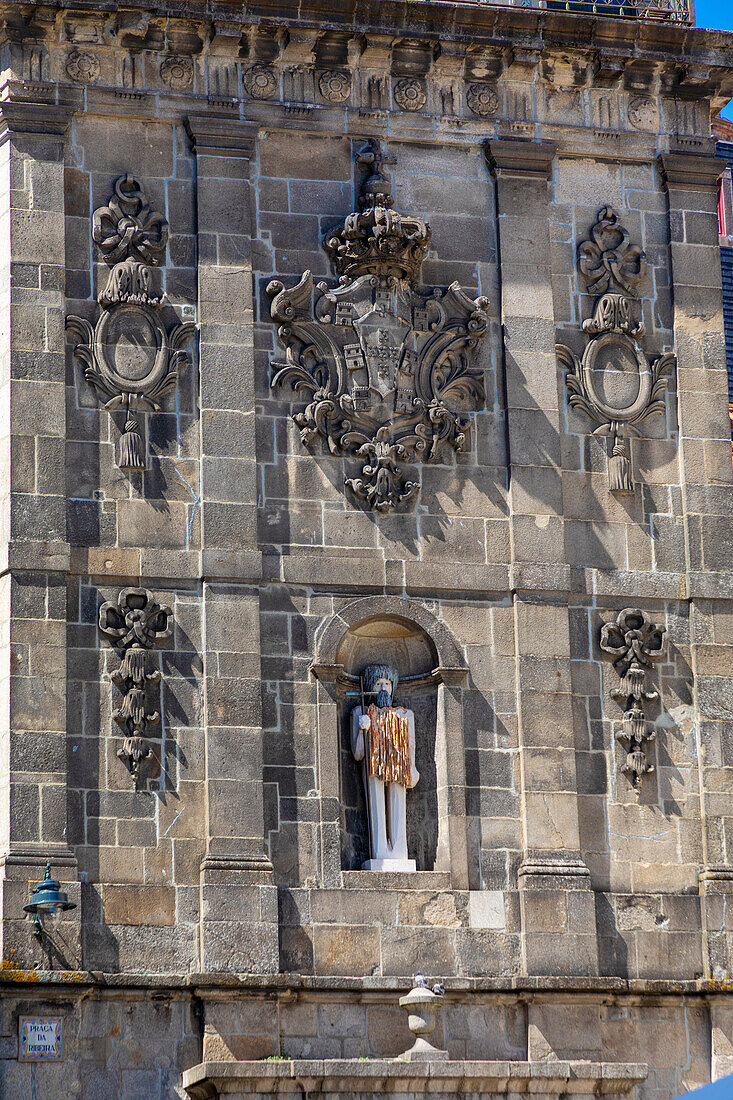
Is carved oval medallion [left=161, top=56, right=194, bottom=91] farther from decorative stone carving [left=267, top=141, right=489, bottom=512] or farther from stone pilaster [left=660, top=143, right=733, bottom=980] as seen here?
stone pilaster [left=660, top=143, right=733, bottom=980]

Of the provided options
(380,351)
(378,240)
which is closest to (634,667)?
(380,351)

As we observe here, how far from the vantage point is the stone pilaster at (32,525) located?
20781 mm

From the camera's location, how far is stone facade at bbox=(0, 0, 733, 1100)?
830 inches

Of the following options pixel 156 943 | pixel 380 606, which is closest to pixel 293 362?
pixel 380 606

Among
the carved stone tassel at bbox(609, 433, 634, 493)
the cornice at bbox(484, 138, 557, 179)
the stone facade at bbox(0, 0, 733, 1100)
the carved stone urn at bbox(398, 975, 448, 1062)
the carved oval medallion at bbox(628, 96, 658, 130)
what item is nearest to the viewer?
the carved stone urn at bbox(398, 975, 448, 1062)

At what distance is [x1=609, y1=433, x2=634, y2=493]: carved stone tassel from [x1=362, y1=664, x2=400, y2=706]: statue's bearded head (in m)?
2.96

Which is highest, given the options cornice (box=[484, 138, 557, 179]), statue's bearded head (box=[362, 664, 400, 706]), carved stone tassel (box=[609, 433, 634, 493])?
cornice (box=[484, 138, 557, 179])

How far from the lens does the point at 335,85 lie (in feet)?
77.9

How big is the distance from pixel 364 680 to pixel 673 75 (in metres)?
7.33

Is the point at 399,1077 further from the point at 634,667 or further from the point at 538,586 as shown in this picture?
the point at 538,586

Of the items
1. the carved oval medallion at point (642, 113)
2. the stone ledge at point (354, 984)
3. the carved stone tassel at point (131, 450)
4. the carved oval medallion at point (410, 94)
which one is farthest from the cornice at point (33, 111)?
the stone ledge at point (354, 984)

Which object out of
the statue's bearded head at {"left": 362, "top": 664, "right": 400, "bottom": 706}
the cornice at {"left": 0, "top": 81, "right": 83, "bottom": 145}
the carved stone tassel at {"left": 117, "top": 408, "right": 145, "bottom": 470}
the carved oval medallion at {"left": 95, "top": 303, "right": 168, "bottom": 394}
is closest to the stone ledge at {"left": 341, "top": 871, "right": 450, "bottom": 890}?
the statue's bearded head at {"left": 362, "top": 664, "right": 400, "bottom": 706}

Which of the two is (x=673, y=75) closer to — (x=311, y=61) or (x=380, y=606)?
(x=311, y=61)

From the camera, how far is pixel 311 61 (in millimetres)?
23719
